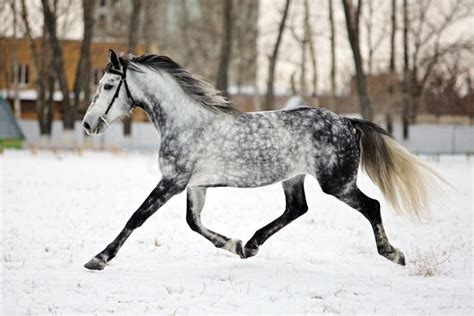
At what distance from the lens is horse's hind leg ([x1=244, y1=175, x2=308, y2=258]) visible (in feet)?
20.7

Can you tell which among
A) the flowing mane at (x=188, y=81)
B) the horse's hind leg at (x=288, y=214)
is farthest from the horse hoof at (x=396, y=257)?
the flowing mane at (x=188, y=81)

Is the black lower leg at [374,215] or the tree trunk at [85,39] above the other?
the tree trunk at [85,39]

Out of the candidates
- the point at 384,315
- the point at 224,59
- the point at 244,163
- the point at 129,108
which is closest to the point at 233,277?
the point at 244,163

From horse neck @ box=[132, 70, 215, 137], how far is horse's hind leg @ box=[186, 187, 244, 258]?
2.18 feet

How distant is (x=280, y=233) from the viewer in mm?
8133

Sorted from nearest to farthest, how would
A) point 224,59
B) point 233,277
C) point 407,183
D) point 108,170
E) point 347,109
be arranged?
point 233,277
point 407,183
point 108,170
point 224,59
point 347,109

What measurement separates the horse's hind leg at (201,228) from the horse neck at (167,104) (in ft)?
2.18

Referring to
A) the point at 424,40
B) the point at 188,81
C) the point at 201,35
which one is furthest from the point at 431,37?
the point at 188,81

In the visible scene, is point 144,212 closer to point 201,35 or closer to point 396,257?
point 396,257

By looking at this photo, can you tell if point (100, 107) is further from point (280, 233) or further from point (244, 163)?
point (280, 233)

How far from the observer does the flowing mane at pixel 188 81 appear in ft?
20.0

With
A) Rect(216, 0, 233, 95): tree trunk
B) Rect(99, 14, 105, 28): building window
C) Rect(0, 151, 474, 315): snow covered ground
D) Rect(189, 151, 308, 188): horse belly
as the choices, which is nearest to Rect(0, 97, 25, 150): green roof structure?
Rect(216, 0, 233, 95): tree trunk

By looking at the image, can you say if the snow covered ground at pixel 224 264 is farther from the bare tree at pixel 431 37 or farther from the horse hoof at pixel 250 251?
the bare tree at pixel 431 37

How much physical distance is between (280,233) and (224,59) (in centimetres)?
1838
